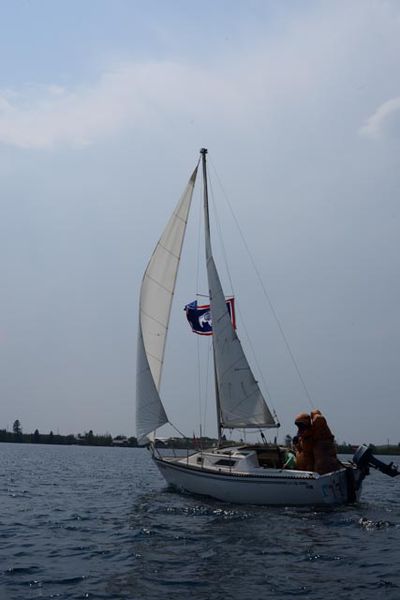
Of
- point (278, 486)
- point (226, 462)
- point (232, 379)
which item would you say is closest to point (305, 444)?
point (278, 486)

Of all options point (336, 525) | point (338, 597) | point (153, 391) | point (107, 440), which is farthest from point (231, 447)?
point (107, 440)

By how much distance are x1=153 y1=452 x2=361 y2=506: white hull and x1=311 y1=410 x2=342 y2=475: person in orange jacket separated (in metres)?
0.39

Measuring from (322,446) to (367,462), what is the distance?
6.17 feet

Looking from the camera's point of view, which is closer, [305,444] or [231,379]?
[305,444]

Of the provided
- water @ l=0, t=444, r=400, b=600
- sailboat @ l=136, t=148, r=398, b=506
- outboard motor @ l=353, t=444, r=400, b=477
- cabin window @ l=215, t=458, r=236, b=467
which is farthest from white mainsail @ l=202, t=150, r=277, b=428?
outboard motor @ l=353, t=444, r=400, b=477

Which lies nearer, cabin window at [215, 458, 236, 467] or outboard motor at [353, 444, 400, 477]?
outboard motor at [353, 444, 400, 477]

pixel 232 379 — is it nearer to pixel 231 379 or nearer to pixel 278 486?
pixel 231 379

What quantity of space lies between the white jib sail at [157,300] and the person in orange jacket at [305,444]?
6556mm

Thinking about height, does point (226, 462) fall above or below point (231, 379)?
below

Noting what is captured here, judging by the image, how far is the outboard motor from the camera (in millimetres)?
22531

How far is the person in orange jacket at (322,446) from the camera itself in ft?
70.9

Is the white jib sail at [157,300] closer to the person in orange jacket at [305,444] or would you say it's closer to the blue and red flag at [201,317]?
the blue and red flag at [201,317]

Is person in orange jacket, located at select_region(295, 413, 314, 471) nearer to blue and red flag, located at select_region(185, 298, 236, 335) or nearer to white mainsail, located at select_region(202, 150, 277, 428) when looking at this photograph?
white mainsail, located at select_region(202, 150, 277, 428)

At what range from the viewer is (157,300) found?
27.8 m
